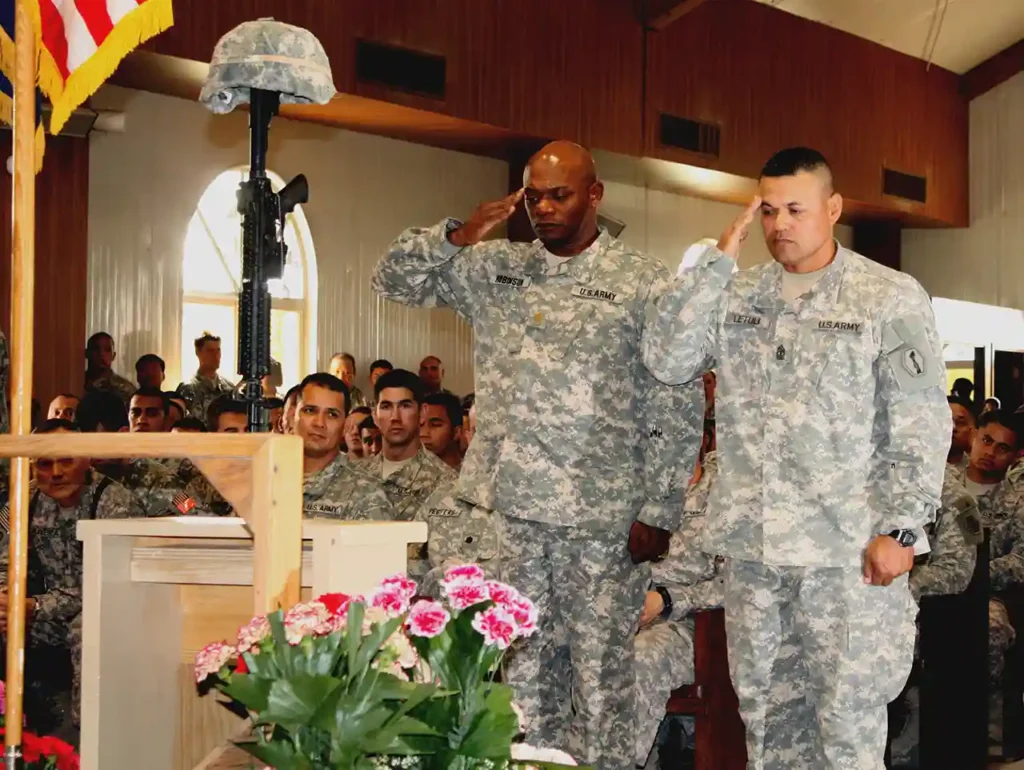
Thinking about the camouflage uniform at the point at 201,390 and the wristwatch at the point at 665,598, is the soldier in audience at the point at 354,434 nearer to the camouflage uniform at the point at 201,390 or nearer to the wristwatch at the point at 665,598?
the wristwatch at the point at 665,598

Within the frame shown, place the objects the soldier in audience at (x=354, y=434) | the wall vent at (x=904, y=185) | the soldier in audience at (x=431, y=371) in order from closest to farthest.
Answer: the soldier in audience at (x=354, y=434) → the soldier in audience at (x=431, y=371) → the wall vent at (x=904, y=185)

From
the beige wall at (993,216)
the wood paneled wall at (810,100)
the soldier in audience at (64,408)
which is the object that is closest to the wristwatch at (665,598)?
the soldier in audience at (64,408)

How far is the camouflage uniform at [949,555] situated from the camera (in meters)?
3.88

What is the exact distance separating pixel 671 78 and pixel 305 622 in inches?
371

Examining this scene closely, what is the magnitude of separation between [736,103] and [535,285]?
27.0ft

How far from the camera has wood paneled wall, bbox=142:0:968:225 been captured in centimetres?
838

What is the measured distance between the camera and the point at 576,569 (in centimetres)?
295

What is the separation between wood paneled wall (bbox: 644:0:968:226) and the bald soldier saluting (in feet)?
24.0

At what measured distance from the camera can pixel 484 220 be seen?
2.95 metres

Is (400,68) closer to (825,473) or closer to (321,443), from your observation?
(321,443)

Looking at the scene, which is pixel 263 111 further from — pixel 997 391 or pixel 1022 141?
pixel 1022 141

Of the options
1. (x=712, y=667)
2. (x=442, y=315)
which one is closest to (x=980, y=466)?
(x=712, y=667)

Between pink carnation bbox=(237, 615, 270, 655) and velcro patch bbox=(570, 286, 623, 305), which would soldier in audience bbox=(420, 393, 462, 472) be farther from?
pink carnation bbox=(237, 615, 270, 655)

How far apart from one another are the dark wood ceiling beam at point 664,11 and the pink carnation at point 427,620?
880 centimetres
